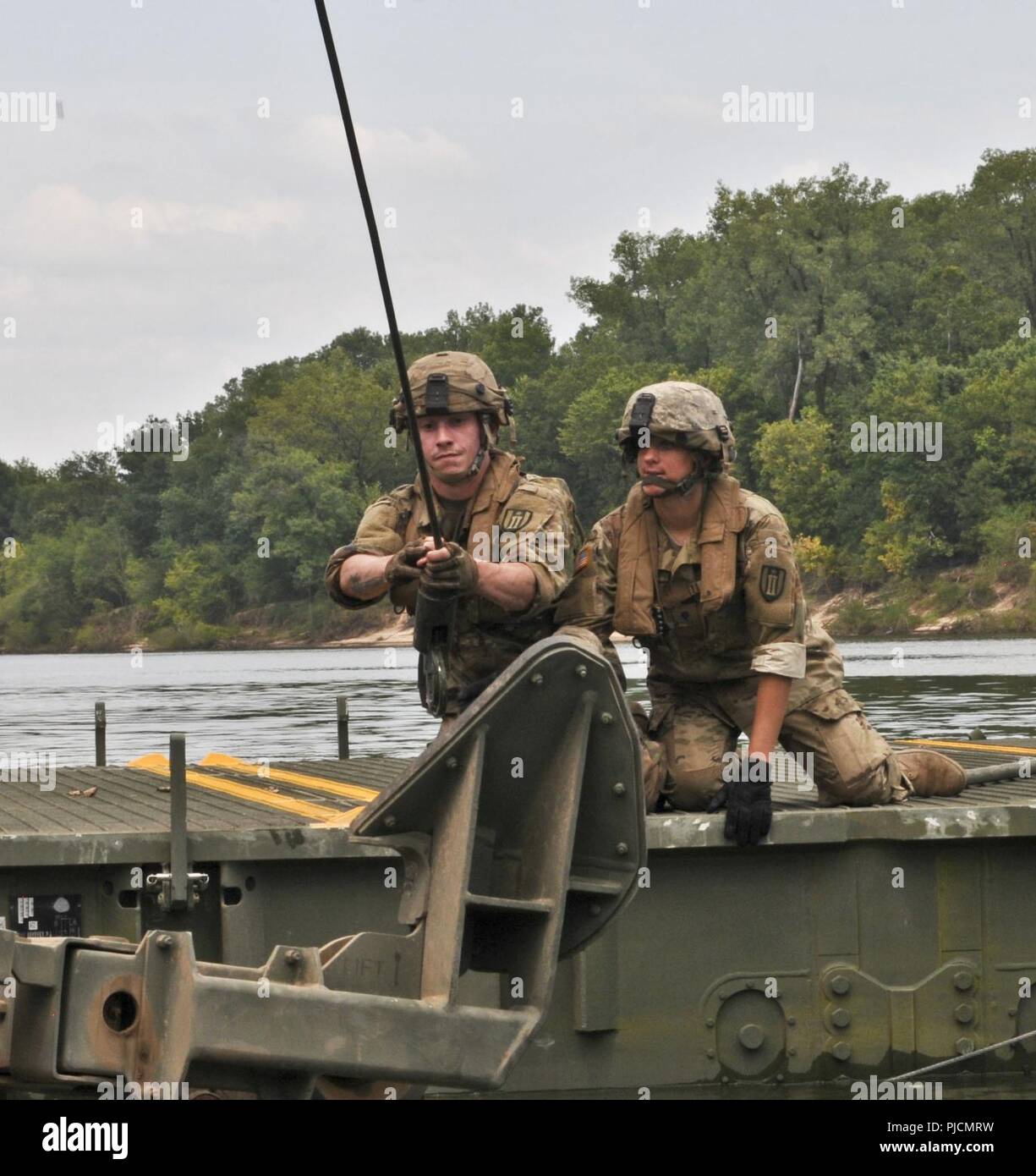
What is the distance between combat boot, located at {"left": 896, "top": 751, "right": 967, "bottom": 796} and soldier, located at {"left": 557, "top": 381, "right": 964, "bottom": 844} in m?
0.20

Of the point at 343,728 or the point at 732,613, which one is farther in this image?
the point at 343,728

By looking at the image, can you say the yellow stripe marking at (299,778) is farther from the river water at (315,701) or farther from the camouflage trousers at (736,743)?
the river water at (315,701)

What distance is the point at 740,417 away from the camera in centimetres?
8288

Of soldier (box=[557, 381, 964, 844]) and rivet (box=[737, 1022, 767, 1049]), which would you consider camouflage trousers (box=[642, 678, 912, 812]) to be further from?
rivet (box=[737, 1022, 767, 1049])

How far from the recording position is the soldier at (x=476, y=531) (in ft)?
21.4

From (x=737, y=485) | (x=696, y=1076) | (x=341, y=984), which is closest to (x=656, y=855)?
(x=696, y=1076)

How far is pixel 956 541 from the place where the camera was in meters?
73.4

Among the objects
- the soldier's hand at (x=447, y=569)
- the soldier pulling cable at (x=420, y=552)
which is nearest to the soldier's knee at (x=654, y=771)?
the soldier pulling cable at (x=420, y=552)

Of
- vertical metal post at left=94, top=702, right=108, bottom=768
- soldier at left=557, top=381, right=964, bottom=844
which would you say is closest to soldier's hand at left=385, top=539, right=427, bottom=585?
soldier at left=557, top=381, right=964, bottom=844

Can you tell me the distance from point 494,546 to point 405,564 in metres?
0.50

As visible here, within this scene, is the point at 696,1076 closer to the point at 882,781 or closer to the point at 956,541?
the point at 882,781

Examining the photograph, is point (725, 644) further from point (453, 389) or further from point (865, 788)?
point (453, 389)

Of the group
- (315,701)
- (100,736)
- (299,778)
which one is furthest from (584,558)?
(315,701)

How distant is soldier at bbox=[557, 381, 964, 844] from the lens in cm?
777
